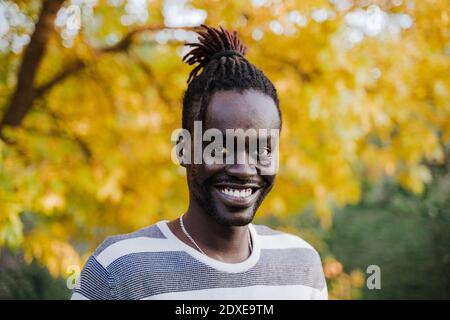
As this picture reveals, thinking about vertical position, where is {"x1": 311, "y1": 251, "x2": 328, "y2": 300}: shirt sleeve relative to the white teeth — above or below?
below

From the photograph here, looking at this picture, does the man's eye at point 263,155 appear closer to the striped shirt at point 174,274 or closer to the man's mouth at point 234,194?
the man's mouth at point 234,194

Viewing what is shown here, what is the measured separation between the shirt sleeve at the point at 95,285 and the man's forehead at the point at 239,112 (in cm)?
45

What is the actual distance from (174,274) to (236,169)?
1.01 ft

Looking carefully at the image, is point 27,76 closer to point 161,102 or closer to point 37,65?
point 37,65

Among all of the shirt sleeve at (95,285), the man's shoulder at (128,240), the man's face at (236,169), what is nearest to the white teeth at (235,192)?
the man's face at (236,169)

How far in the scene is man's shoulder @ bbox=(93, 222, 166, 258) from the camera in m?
1.52

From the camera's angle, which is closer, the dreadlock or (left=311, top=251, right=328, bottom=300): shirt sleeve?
the dreadlock

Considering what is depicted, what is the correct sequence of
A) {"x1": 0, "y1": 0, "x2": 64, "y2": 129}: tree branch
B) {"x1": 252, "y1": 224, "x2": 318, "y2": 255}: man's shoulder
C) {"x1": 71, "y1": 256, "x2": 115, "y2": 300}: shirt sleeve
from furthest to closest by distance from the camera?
1. {"x1": 0, "y1": 0, "x2": 64, "y2": 129}: tree branch
2. {"x1": 252, "y1": 224, "x2": 318, "y2": 255}: man's shoulder
3. {"x1": 71, "y1": 256, "x2": 115, "y2": 300}: shirt sleeve

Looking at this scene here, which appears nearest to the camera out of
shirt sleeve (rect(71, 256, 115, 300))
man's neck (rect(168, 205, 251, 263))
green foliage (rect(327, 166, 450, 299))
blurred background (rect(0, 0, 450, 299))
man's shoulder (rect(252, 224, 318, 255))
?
shirt sleeve (rect(71, 256, 115, 300))

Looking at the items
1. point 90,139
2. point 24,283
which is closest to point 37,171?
point 90,139

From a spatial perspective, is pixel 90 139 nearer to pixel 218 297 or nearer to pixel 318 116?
pixel 318 116

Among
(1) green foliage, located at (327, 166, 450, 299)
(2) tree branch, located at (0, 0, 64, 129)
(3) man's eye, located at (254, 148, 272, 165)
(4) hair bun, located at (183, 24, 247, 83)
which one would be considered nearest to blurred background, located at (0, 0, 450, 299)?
(2) tree branch, located at (0, 0, 64, 129)

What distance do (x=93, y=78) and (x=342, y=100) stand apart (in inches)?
67.7

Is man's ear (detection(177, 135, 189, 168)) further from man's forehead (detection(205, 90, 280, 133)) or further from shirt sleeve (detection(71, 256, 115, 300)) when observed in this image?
shirt sleeve (detection(71, 256, 115, 300))
